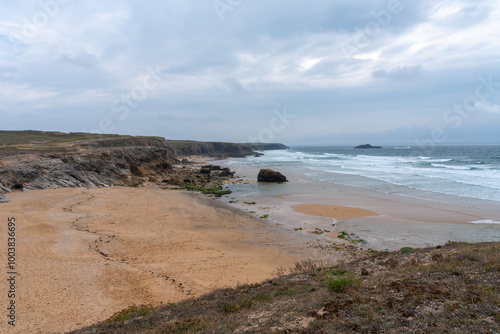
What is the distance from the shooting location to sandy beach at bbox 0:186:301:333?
7.69 m

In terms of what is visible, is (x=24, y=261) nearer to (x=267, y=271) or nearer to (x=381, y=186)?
(x=267, y=271)

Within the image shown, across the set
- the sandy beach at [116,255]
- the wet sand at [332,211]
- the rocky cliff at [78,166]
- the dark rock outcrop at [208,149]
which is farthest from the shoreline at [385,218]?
the dark rock outcrop at [208,149]

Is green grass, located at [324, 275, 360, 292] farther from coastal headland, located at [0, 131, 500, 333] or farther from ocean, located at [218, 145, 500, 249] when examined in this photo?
ocean, located at [218, 145, 500, 249]

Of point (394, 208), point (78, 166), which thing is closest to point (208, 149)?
point (78, 166)

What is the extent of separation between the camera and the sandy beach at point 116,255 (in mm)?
7691

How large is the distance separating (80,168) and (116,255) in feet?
67.6

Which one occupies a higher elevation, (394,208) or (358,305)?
(358,305)

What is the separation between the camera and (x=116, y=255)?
37.1ft

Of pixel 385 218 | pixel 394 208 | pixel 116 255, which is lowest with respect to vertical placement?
pixel 116 255

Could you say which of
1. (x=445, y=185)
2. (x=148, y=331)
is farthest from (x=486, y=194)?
(x=148, y=331)

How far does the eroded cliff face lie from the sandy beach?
303 centimetres

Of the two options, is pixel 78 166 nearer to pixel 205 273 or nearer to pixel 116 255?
pixel 116 255

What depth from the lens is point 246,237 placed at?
1469 cm

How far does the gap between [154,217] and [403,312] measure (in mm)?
15398
